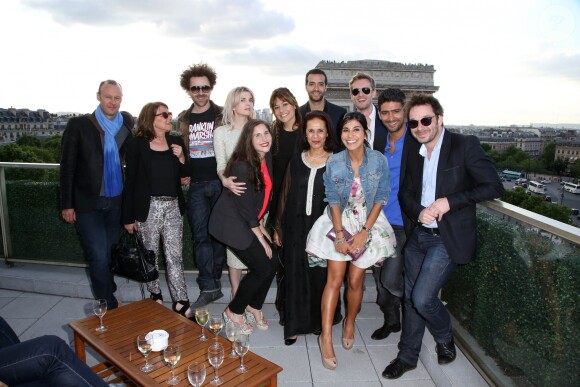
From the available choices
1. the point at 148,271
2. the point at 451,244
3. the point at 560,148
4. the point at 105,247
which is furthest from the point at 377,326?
the point at 560,148

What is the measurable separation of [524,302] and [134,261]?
300 centimetres

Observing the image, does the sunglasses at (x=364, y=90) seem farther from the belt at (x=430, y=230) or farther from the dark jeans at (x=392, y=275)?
the belt at (x=430, y=230)

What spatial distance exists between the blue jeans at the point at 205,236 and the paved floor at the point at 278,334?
1.07ft

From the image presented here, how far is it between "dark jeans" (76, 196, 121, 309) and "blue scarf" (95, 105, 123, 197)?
0.12 m

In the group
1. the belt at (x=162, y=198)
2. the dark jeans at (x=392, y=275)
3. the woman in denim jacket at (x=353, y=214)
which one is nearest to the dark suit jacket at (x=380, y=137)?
the woman in denim jacket at (x=353, y=214)

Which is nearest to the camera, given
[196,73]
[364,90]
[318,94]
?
[364,90]

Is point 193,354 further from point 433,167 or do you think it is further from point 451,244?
point 433,167

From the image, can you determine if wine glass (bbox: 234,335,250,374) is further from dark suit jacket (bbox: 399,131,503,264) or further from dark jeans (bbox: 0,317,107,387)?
dark suit jacket (bbox: 399,131,503,264)

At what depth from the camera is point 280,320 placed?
400cm

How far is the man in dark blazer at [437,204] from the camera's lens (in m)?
2.70

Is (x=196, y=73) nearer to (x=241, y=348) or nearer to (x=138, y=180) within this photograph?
(x=138, y=180)

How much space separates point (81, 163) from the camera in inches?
144

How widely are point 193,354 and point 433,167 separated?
2.06 m

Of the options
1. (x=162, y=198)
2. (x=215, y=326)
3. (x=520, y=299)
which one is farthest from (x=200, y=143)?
(x=520, y=299)
